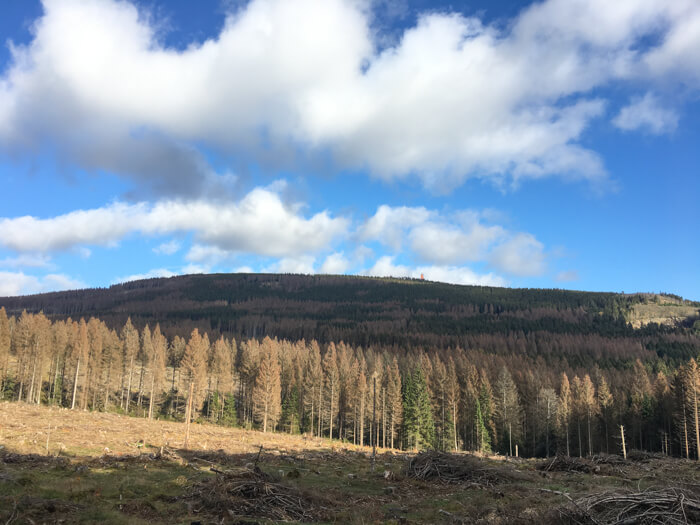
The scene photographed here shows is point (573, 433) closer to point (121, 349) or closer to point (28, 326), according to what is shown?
point (121, 349)

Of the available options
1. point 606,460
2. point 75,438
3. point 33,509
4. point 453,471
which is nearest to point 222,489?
point 33,509

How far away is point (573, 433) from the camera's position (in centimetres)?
7406

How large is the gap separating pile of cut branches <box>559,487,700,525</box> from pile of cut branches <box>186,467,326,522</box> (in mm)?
9659

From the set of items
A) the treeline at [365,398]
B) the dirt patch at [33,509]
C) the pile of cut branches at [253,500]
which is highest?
the dirt patch at [33,509]

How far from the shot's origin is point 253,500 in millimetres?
16906

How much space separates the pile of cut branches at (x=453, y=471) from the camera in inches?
1024

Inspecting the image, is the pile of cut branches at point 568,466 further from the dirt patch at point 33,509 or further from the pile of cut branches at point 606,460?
the dirt patch at point 33,509

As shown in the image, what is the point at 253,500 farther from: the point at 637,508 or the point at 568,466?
the point at 568,466

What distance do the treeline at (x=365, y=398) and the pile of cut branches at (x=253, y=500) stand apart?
175 feet

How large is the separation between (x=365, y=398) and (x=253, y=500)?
5997 centimetres

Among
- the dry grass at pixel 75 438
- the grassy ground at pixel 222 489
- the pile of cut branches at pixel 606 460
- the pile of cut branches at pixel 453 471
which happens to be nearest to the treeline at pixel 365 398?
the dry grass at pixel 75 438

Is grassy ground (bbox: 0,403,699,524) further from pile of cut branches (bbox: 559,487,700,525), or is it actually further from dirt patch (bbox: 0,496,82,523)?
pile of cut branches (bbox: 559,487,700,525)

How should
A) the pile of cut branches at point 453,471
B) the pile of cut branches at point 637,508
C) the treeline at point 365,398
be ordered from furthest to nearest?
the treeline at point 365,398
the pile of cut branches at point 453,471
the pile of cut branches at point 637,508

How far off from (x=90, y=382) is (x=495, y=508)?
82.0 meters
